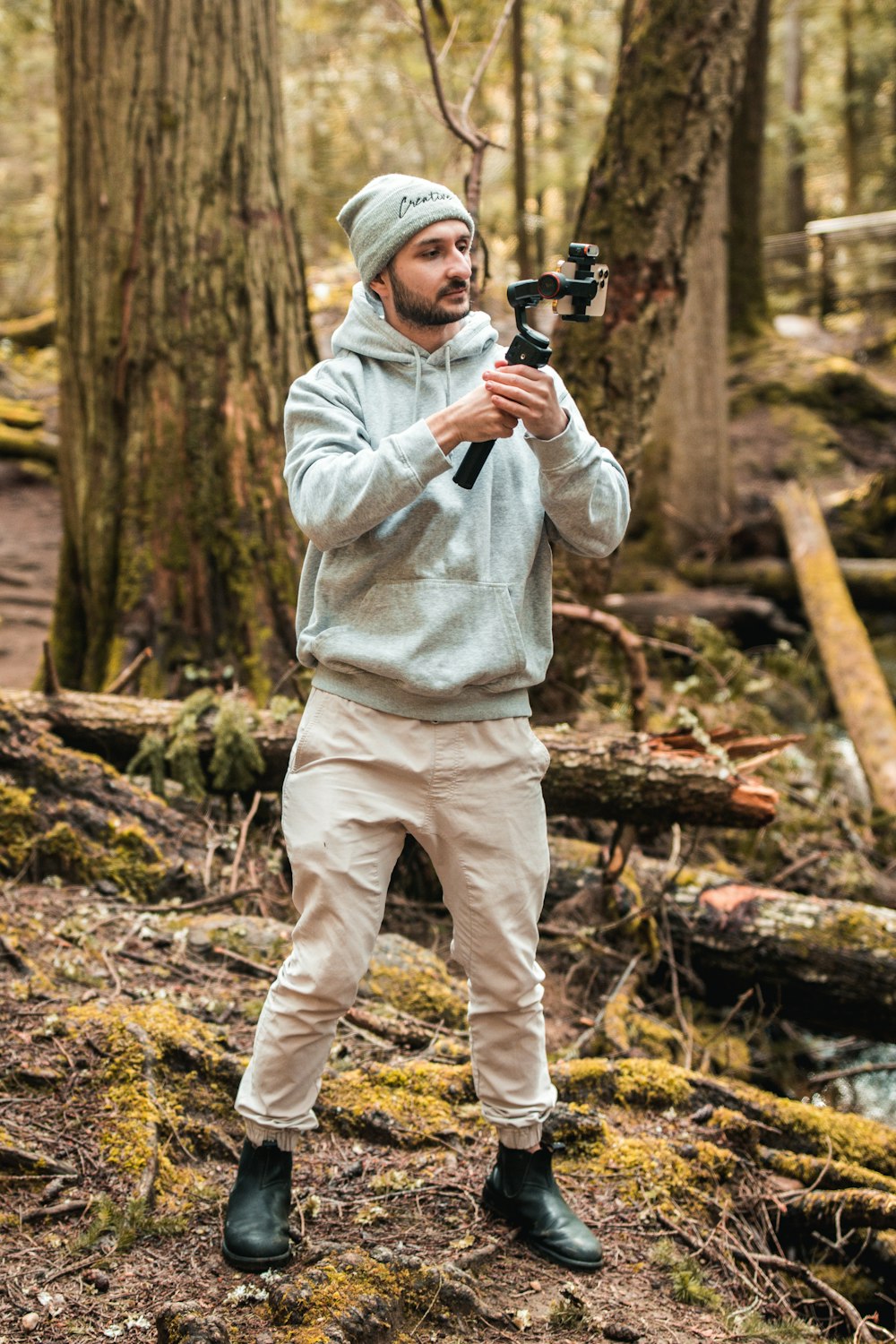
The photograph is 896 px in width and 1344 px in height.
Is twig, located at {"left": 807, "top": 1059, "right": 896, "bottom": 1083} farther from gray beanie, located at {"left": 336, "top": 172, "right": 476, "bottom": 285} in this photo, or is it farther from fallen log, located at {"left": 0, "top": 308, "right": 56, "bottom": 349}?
fallen log, located at {"left": 0, "top": 308, "right": 56, "bottom": 349}

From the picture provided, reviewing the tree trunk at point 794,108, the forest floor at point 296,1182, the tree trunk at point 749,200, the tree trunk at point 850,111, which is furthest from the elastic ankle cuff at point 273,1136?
the tree trunk at point 794,108

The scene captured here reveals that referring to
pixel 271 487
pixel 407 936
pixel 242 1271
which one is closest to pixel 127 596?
pixel 271 487

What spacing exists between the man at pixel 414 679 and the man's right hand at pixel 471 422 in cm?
4

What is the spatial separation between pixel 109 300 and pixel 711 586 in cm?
580

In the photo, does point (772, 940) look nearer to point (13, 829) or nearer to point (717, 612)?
point (13, 829)

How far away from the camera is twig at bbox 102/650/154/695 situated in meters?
4.84

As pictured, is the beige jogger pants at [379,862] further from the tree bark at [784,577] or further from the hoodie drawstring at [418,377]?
the tree bark at [784,577]

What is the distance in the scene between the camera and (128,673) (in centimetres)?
486

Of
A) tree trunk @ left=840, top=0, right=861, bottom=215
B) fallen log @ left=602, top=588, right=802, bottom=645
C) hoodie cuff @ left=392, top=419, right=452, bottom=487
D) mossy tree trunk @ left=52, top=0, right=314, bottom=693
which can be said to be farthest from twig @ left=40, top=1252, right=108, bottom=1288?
tree trunk @ left=840, top=0, right=861, bottom=215

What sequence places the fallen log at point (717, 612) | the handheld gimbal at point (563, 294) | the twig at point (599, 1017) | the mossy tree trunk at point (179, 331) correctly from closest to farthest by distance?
1. the handheld gimbal at point (563, 294)
2. the twig at point (599, 1017)
3. the mossy tree trunk at point (179, 331)
4. the fallen log at point (717, 612)

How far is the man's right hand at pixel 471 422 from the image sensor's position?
2.36 m

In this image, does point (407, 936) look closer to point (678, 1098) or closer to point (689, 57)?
point (678, 1098)

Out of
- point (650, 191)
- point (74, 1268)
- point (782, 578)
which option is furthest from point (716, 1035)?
point (782, 578)

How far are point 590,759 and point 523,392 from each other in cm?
221
